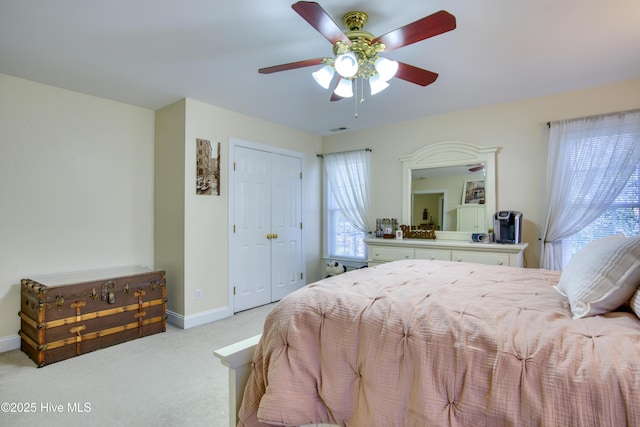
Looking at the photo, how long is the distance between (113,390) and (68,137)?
97.5 inches

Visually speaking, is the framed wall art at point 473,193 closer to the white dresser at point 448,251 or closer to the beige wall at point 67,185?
the white dresser at point 448,251

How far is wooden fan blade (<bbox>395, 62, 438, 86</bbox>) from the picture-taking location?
81.7 inches

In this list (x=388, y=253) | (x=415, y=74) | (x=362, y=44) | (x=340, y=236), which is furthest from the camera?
(x=340, y=236)

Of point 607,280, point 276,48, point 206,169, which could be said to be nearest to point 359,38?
point 276,48

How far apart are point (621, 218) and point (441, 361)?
3.13 metres

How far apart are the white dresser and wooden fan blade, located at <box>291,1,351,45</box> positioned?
7.89 feet

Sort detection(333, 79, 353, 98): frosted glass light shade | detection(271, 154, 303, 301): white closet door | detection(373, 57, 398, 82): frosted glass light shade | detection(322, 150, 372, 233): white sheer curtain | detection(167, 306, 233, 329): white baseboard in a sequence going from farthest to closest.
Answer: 1. detection(322, 150, 372, 233): white sheer curtain
2. detection(271, 154, 303, 301): white closet door
3. detection(167, 306, 233, 329): white baseboard
4. detection(333, 79, 353, 98): frosted glass light shade
5. detection(373, 57, 398, 82): frosted glass light shade

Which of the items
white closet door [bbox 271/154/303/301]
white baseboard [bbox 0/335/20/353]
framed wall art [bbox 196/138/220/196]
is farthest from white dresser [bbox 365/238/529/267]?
white baseboard [bbox 0/335/20/353]

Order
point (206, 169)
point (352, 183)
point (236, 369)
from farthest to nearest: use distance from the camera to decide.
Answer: point (352, 183) < point (206, 169) < point (236, 369)

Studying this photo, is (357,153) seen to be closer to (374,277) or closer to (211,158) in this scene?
(211,158)

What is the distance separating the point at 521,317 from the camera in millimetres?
1162

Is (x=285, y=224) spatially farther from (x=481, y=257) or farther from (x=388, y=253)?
(x=481, y=257)

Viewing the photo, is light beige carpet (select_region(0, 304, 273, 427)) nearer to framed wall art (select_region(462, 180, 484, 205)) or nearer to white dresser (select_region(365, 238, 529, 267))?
white dresser (select_region(365, 238, 529, 267))

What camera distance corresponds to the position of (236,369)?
1.43 m
